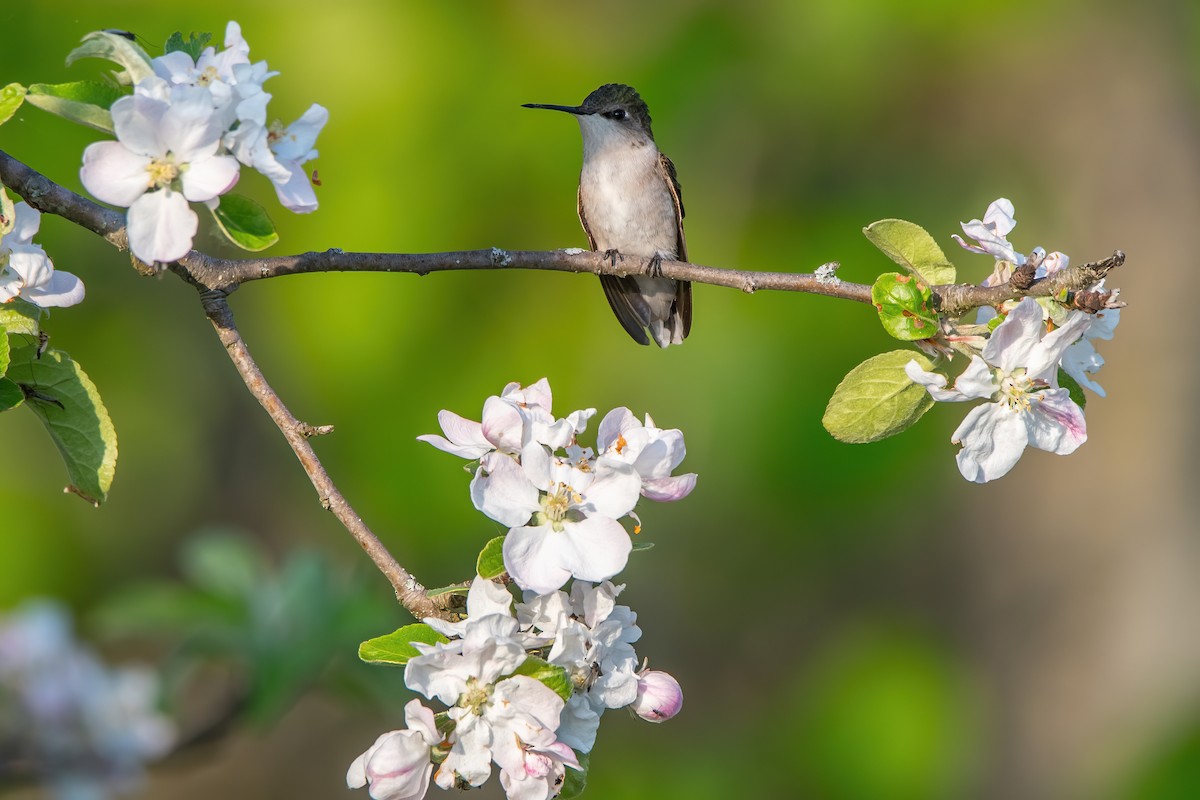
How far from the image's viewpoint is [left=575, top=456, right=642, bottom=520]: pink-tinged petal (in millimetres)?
1155

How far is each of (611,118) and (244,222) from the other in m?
2.39

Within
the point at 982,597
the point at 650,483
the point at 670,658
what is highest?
the point at 982,597

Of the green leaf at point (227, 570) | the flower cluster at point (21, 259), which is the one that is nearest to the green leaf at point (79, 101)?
the flower cluster at point (21, 259)

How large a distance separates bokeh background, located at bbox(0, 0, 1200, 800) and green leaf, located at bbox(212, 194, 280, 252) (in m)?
2.97

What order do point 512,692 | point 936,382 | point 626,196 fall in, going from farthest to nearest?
1. point 626,196
2. point 936,382
3. point 512,692

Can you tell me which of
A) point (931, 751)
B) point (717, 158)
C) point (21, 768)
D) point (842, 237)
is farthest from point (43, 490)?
point (931, 751)

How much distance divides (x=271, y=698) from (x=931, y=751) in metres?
3.74

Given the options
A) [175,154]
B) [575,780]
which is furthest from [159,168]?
[575,780]

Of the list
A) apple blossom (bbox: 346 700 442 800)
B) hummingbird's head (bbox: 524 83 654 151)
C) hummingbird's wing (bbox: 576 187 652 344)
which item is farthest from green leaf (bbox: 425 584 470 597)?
hummingbird's head (bbox: 524 83 654 151)

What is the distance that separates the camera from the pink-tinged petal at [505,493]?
1.14 meters

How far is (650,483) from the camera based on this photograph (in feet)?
3.96

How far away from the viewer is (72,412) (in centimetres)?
127

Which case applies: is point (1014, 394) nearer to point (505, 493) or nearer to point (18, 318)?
point (505, 493)

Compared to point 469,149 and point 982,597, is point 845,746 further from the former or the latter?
point 469,149
